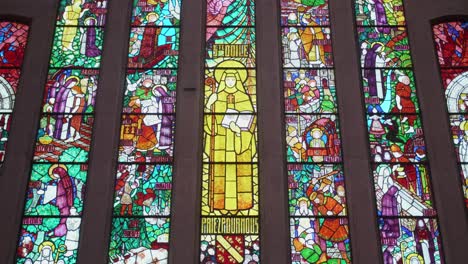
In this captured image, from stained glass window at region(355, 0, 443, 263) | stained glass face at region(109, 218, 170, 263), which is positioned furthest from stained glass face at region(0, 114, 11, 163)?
stained glass window at region(355, 0, 443, 263)

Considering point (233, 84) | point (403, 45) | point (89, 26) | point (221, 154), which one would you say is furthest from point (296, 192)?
point (89, 26)

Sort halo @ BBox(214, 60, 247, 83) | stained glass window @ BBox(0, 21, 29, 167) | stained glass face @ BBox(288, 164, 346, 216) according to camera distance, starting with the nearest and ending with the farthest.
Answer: stained glass face @ BBox(288, 164, 346, 216) < stained glass window @ BBox(0, 21, 29, 167) < halo @ BBox(214, 60, 247, 83)

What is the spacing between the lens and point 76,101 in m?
11.9

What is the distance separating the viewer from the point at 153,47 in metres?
12.4

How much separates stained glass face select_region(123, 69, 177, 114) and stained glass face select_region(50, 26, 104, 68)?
2.19 feet

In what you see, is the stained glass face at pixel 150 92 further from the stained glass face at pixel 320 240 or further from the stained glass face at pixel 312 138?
the stained glass face at pixel 320 240

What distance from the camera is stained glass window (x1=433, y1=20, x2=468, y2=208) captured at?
11.5 m

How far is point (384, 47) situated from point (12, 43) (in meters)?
5.70

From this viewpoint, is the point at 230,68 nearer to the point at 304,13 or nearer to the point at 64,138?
the point at 304,13

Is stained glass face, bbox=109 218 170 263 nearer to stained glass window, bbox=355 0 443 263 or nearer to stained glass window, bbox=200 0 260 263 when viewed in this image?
stained glass window, bbox=200 0 260 263

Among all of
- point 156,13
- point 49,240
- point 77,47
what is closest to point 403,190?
point 156,13

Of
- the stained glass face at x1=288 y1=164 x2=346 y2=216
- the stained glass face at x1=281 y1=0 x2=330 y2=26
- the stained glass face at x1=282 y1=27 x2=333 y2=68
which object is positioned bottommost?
the stained glass face at x1=288 y1=164 x2=346 y2=216

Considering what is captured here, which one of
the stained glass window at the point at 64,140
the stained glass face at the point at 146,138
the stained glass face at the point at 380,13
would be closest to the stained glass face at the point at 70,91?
the stained glass window at the point at 64,140

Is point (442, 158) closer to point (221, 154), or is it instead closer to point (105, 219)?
point (221, 154)
